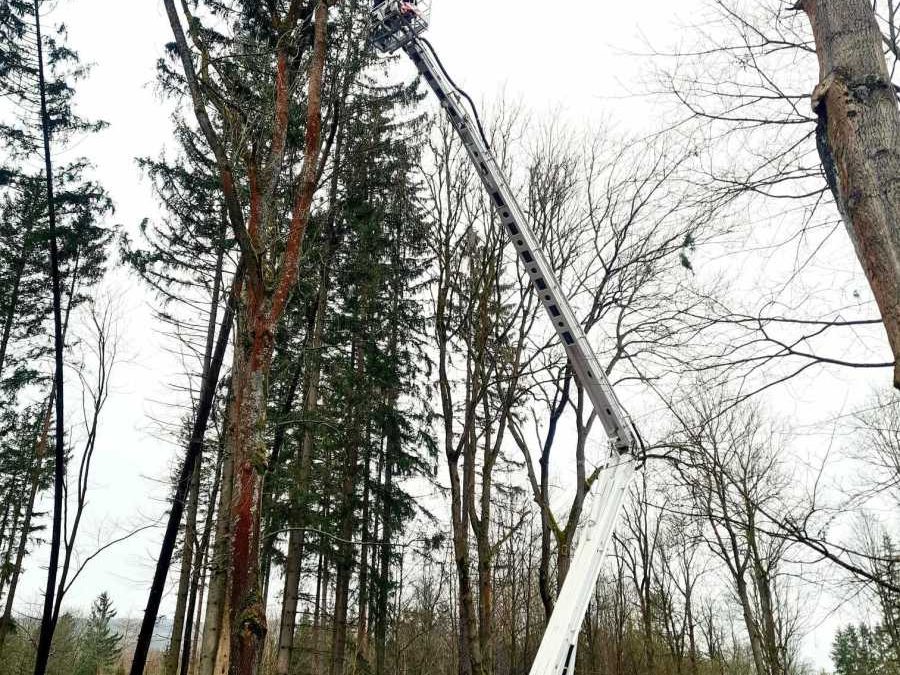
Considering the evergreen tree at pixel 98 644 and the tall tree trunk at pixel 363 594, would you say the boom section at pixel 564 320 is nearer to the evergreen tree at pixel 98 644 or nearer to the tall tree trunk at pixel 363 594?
the tall tree trunk at pixel 363 594

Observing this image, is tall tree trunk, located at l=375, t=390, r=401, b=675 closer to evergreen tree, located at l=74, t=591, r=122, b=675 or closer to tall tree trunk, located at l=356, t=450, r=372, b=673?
tall tree trunk, located at l=356, t=450, r=372, b=673

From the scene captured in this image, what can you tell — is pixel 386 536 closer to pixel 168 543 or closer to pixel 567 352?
pixel 168 543

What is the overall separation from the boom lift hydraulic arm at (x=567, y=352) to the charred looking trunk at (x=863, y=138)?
15.1ft

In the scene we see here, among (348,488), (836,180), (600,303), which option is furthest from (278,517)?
(836,180)

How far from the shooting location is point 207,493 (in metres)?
22.0

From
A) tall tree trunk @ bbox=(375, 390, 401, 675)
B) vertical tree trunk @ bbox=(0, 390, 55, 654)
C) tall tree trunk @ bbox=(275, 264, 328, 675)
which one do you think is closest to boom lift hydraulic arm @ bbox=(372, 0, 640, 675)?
tall tree trunk @ bbox=(275, 264, 328, 675)

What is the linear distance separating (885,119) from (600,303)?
9.97 meters

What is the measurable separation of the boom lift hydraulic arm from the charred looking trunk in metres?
4.61

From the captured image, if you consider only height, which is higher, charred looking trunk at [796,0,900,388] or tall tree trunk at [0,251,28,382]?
tall tree trunk at [0,251,28,382]

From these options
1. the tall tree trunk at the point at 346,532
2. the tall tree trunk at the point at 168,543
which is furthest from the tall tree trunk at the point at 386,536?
the tall tree trunk at the point at 168,543

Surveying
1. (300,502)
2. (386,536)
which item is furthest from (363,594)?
(300,502)

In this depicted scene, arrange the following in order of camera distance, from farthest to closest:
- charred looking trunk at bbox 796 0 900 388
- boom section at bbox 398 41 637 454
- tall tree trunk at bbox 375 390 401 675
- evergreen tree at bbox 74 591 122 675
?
evergreen tree at bbox 74 591 122 675
tall tree trunk at bbox 375 390 401 675
boom section at bbox 398 41 637 454
charred looking trunk at bbox 796 0 900 388

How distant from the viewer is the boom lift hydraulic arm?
6480mm

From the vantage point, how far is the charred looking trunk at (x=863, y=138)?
265cm
